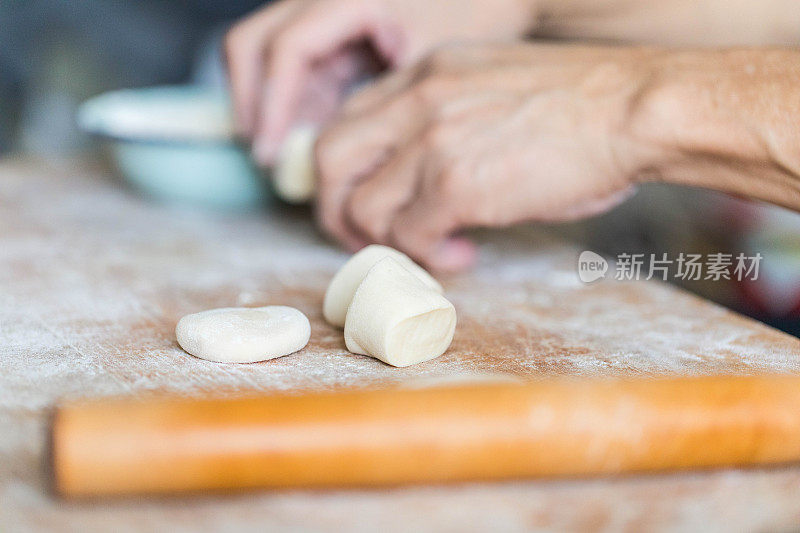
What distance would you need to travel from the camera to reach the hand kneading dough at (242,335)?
81 centimetres

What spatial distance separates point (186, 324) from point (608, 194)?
65cm

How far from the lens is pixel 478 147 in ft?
3.83

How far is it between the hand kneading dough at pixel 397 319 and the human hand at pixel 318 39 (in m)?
0.63

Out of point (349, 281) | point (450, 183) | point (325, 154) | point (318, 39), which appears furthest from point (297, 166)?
point (349, 281)

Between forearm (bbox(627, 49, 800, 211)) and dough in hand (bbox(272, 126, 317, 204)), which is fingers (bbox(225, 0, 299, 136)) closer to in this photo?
dough in hand (bbox(272, 126, 317, 204))

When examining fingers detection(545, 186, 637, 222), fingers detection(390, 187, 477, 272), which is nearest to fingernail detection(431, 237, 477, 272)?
fingers detection(390, 187, 477, 272)

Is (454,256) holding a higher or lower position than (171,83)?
lower

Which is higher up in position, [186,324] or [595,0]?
[595,0]

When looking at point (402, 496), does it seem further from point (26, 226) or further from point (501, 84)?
point (26, 226)

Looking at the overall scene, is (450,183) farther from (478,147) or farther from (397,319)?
(397,319)

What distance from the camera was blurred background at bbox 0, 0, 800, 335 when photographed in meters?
1.63

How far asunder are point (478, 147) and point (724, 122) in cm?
34

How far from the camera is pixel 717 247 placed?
70.5 inches

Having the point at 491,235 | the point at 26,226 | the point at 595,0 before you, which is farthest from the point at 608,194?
the point at 26,226
